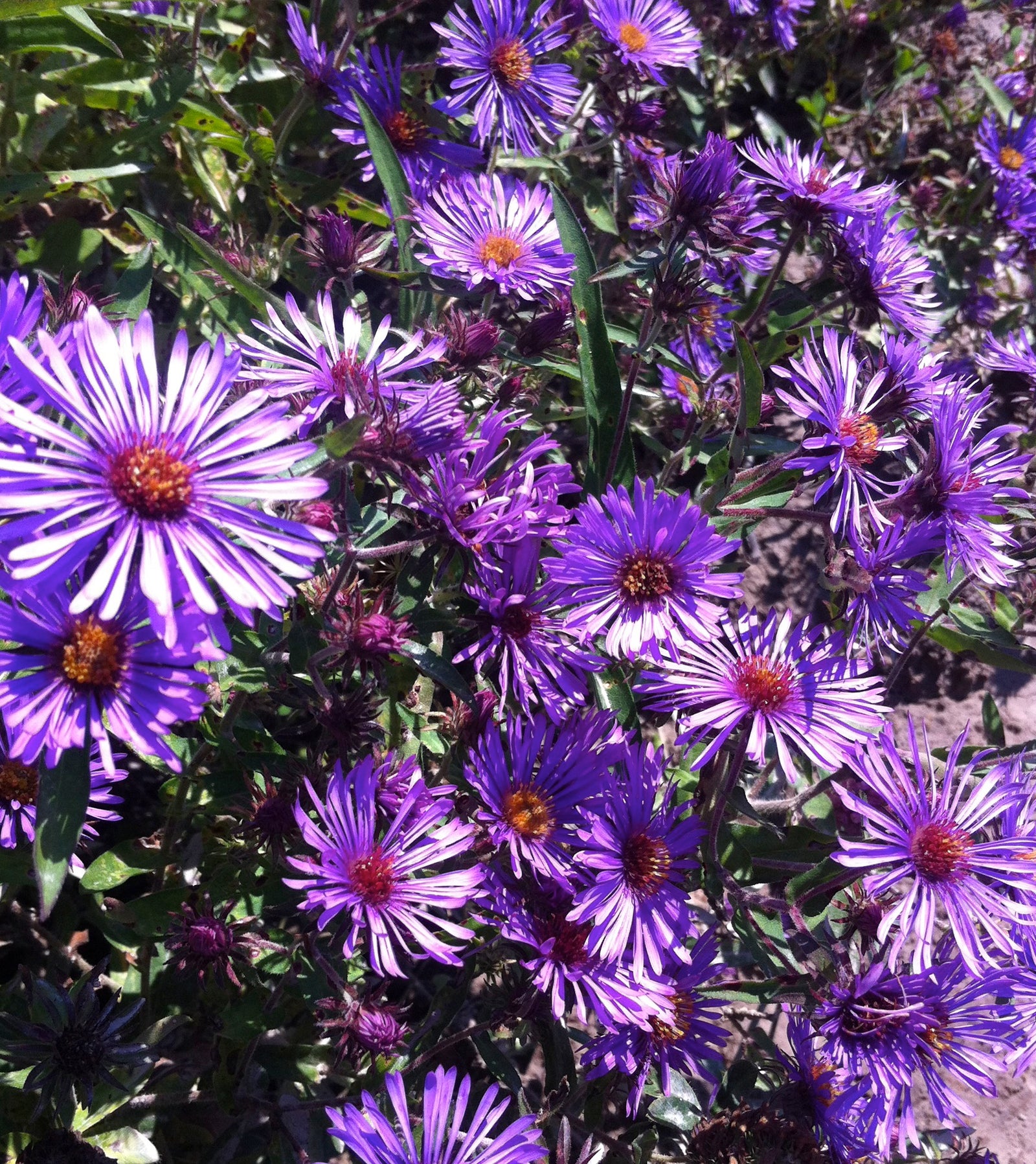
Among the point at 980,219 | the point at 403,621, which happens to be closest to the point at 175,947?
the point at 403,621

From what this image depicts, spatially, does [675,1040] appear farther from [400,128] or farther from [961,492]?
[400,128]

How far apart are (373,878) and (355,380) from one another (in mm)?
783

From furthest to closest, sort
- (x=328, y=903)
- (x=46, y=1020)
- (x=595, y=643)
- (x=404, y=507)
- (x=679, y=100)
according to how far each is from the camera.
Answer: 1. (x=679, y=100)
2. (x=595, y=643)
3. (x=46, y=1020)
4. (x=404, y=507)
5. (x=328, y=903)

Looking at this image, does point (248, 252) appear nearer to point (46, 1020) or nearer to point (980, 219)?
point (46, 1020)

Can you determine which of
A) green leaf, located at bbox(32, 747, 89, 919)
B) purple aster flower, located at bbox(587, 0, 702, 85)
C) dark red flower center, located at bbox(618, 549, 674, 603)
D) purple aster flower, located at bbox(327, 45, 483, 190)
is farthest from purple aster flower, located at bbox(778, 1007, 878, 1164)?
purple aster flower, located at bbox(587, 0, 702, 85)

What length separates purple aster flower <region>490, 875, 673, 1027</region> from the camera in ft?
5.40

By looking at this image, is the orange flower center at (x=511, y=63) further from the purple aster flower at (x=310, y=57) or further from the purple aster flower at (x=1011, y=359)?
the purple aster flower at (x=1011, y=359)

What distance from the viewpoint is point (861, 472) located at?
1894 millimetres

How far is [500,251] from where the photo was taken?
2.14 m

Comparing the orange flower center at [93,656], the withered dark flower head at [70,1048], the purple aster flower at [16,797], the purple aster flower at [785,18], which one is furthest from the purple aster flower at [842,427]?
the purple aster flower at [785,18]

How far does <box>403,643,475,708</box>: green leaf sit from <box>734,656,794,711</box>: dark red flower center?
0.51 meters

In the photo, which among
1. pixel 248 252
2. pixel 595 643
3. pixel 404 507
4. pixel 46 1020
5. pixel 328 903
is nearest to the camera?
pixel 328 903

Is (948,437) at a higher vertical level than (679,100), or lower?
lower

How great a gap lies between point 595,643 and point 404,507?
48 cm
